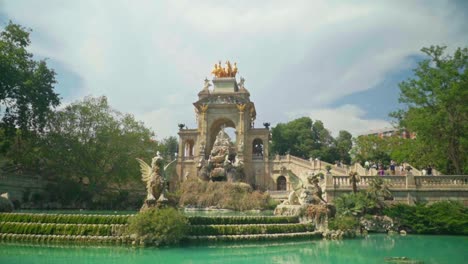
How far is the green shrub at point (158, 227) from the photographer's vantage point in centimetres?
1393

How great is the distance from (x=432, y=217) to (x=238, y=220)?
9.61 m

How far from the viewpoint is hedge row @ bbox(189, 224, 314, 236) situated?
15.4 meters

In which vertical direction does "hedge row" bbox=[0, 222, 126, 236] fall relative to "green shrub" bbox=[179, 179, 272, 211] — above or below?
below

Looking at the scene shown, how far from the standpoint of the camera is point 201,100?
5275 cm

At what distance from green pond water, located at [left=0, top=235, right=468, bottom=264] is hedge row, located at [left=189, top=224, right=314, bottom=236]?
75cm

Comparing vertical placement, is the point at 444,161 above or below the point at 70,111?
below

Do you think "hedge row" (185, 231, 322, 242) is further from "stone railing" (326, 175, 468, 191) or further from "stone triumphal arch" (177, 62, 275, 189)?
"stone triumphal arch" (177, 62, 275, 189)

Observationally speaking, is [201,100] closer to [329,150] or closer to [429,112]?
[329,150]

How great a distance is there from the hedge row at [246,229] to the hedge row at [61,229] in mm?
2866

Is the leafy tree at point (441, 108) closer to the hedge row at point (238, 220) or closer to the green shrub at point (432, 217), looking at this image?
the green shrub at point (432, 217)

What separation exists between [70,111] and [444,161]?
31.0 m

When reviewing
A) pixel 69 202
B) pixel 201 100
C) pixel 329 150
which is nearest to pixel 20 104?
pixel 69 202

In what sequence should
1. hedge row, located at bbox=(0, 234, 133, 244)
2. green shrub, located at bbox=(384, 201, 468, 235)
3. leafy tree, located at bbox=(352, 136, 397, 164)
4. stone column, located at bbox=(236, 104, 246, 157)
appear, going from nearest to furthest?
hedge row, located at bbox=(0, 234, 133, 244), green shrub, located at bbox=(384, 201, 468, 235), leafy tree, located at bbox=(352, 136, 397, 164), stone column, located at bbox=(236, 104, 246, 157)

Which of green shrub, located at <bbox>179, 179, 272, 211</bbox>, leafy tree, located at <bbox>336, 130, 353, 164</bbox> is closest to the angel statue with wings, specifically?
green shrub, located at <bbox>179, 179, 272, 211</bbox>
